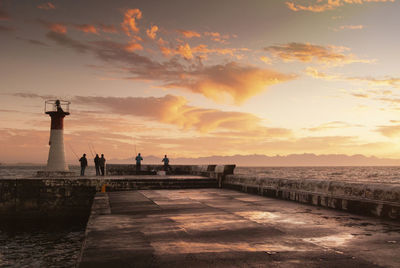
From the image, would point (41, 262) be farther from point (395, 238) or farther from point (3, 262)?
point (395, 238)

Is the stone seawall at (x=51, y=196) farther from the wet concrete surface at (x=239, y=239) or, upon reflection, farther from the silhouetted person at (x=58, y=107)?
the silhouetted person at (x=58, y=107)

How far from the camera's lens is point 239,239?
5.12 m

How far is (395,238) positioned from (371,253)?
121 cm

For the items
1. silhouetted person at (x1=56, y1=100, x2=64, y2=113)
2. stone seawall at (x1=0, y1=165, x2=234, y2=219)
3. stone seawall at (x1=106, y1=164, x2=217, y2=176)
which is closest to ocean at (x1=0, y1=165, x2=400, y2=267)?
stone seawall at (x1=0, y1=165, x2=234, y2=219)

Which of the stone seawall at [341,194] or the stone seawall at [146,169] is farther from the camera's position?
the stone seawall at [146,169]

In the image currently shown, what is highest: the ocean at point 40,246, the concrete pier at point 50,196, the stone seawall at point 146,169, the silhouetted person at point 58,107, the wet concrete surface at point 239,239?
the silhouetted person at point 58,107

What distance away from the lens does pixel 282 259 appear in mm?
4008

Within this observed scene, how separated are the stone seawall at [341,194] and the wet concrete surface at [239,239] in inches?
14.0

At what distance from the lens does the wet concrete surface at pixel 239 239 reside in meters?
3.97

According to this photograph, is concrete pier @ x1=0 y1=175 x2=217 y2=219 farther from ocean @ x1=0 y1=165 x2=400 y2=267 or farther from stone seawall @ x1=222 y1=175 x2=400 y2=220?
stone seawall @ x1=222 y1=175 x2=400 y2=220

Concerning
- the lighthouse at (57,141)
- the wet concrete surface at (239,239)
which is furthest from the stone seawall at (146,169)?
the wet concrete surface at (239,239)

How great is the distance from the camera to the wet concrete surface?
397 centimetres

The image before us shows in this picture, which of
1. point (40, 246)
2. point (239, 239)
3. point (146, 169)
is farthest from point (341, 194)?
point (146, 169)

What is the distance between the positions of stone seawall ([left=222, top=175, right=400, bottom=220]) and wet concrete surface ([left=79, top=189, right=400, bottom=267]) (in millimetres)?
355
